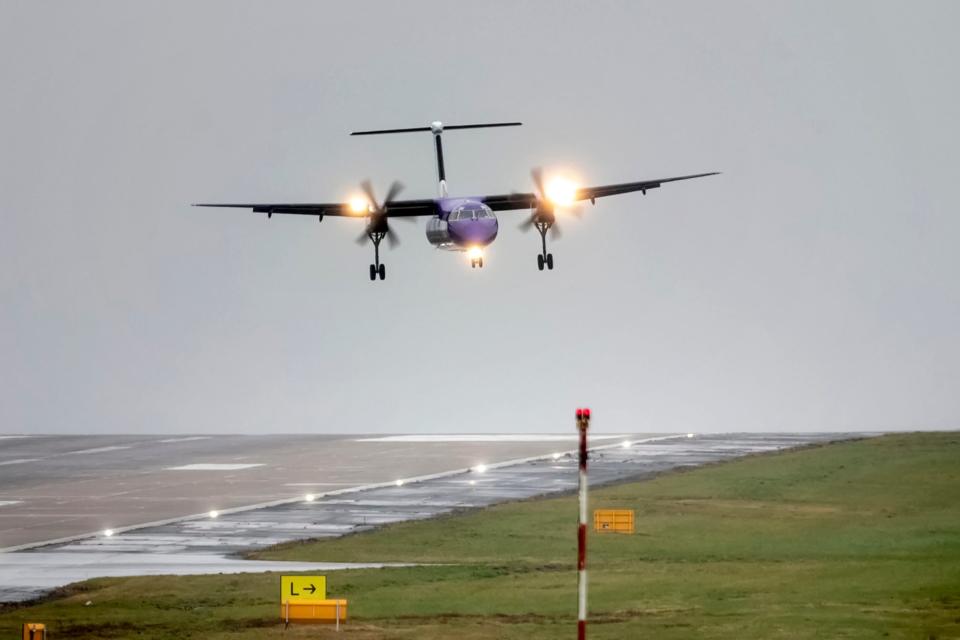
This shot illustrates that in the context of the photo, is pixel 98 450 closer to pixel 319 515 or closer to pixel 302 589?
pixel 319 515

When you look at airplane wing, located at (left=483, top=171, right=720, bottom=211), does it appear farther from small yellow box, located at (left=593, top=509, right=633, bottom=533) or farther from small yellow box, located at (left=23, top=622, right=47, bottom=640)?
small yellow box, located at (left=23, top=622, right=47, bottom=640)

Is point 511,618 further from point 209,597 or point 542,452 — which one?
point 542,452

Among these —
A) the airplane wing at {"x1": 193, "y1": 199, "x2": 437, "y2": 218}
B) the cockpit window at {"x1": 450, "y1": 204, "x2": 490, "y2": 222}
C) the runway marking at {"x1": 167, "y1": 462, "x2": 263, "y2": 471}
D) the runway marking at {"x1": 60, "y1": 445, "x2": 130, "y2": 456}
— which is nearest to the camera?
the cockpit window at {"x1": 450, "y1": 204, "x2": 490, "y2": 222}

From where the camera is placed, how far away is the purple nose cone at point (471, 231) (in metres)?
75.9

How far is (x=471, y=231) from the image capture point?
76.0 metres

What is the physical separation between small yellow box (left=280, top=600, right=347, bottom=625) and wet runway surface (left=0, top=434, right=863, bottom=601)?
33.0 feet

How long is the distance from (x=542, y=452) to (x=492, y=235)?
27.6 m

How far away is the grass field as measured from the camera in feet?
124

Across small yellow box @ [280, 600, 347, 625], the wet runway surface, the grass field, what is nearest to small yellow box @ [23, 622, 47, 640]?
the grass field

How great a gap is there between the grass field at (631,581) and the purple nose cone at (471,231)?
13500mm

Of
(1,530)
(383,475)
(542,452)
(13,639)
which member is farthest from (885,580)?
(542,452)

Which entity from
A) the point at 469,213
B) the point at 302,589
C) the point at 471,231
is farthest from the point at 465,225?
the point at 302,589

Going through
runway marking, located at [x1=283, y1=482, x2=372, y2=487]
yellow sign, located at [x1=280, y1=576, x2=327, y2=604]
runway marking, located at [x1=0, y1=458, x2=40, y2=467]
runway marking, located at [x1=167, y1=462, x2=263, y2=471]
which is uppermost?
runway marking, located at [x1=0, y1=458, x2=40, y2=467]

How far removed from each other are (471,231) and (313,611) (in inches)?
1569
